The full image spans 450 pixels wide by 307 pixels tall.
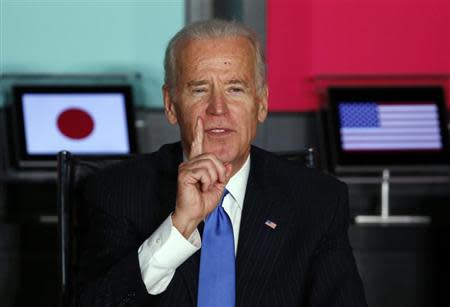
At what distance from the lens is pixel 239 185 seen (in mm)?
2143

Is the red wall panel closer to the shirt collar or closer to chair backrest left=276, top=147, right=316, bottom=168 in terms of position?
chair backrest left=276, top=147, right=316, bottom=168

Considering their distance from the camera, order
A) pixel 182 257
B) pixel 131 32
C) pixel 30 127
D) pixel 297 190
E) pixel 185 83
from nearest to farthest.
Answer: pixel 182 257 < pixel 185 83 < pixel 297 190 < pixel 30 127 < pixel 131 32

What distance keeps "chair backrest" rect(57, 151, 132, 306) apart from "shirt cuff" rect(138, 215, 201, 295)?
0.42m

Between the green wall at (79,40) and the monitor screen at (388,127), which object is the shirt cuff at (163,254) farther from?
the green wall at (79,40)

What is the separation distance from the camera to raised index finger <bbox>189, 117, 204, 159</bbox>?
1941 mm

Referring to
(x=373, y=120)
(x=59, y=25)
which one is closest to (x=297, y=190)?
(x=373, y=120)

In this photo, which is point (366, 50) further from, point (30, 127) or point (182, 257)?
point (182, 257)

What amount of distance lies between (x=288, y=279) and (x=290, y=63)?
9.89 ft

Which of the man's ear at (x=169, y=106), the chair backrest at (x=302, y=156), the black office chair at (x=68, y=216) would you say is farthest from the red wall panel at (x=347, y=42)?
the man's ear at (x=169, y=106)

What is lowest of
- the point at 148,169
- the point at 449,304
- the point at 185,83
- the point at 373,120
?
the point at 449,304

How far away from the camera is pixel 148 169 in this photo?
85.6 inches

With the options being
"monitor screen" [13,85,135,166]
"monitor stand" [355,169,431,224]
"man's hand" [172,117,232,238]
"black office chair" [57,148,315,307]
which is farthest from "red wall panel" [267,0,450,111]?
"man's hand" [172,117,232,238]

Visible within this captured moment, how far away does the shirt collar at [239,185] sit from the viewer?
6.98 feet

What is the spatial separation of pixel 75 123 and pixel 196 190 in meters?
2.75
